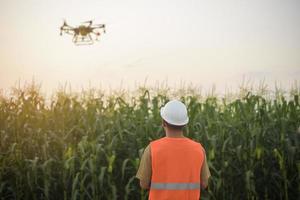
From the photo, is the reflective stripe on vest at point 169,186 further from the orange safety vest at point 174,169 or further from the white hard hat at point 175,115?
the white hard hat at point 175,115

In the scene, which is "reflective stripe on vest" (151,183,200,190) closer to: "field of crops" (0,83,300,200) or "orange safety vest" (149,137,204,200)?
"orange safety vest" (149,137,204,200)

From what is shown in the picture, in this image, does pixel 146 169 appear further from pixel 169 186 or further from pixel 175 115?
pixel 175 115

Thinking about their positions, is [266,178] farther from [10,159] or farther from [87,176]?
[10,159]

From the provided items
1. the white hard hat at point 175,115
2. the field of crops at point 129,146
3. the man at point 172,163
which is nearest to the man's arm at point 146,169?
the man at point 172,163

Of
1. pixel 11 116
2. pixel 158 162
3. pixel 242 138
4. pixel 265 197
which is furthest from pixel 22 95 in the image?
pixel 158 162

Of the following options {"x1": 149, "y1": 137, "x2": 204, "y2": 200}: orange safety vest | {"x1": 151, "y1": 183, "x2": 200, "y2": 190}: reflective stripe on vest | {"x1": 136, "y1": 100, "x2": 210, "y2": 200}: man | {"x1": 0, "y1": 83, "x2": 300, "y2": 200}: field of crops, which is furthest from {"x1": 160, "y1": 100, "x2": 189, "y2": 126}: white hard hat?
{"x1": 0, "y1": 83, "x2": 300, "y2": 200}: field of crops

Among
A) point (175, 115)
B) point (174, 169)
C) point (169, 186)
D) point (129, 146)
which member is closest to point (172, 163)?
point (174, 169)
